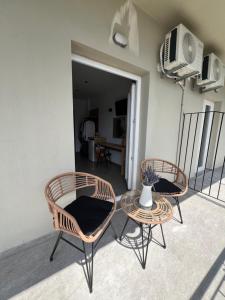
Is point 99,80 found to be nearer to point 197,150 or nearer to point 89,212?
point 197,150

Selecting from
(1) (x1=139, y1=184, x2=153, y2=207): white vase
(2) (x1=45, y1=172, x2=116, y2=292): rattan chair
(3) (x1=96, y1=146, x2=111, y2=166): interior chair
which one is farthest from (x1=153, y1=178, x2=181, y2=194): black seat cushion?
(3) (x1=96, y1=146, x2=111, y2=166): interior chair

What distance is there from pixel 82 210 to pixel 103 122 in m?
4.45

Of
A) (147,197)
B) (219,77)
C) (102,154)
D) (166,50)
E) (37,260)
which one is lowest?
(37,260)

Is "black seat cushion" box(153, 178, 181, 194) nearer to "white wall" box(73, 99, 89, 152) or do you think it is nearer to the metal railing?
the metal railing

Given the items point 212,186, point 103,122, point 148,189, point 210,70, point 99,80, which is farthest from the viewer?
point 103,122

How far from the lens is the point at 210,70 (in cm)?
257

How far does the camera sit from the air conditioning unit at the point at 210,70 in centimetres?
255

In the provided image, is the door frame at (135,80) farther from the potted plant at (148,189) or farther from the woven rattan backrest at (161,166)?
the potted plant at (148,189)

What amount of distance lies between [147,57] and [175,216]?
90.4 inches

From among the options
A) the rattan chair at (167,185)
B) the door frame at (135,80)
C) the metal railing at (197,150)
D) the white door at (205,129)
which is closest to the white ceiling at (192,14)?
the door frame at (135,80)

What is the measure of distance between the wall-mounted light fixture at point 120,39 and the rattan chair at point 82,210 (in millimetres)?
1619

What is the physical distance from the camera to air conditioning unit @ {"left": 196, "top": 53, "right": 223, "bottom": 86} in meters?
2.55

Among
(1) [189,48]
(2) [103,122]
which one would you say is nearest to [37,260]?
(1) [189,48]

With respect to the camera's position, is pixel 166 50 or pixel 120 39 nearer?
pixel 120 39
